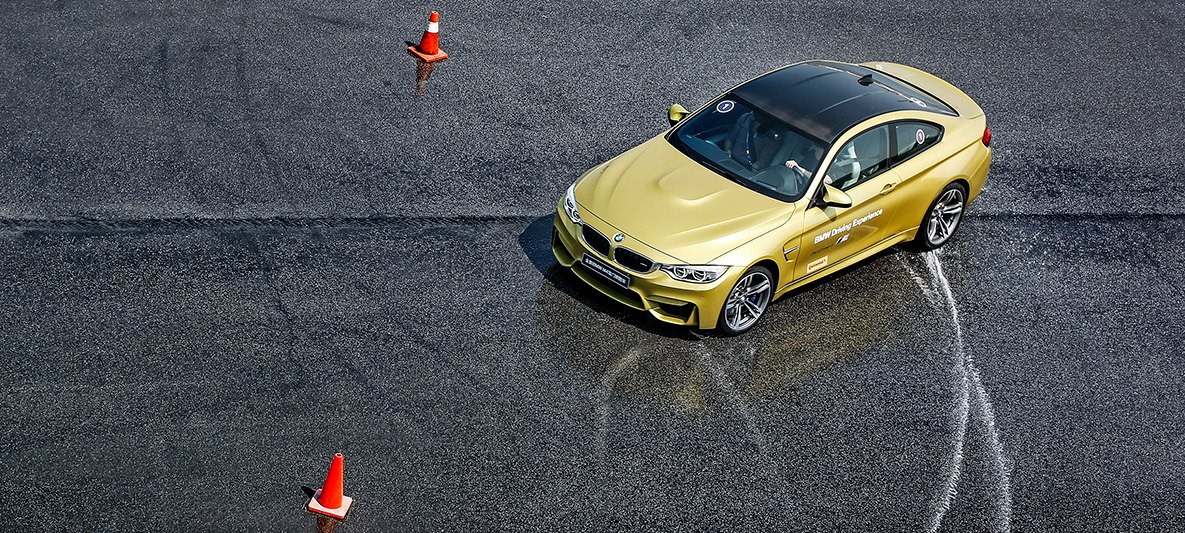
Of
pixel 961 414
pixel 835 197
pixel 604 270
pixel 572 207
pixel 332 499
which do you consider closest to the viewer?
pixel 332 499

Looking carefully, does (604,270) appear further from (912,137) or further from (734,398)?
(912,137)

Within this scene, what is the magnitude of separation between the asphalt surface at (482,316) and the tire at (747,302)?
0.42 ft

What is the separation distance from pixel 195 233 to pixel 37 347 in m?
1.99

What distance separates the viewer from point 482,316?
9.70m

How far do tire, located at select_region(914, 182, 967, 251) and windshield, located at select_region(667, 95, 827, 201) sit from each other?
5.29 feet

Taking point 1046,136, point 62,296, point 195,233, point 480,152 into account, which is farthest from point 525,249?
point 1046,136

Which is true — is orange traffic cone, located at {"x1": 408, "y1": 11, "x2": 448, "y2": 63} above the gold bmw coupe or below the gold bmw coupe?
below

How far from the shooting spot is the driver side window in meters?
10.0

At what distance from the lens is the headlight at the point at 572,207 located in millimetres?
9914

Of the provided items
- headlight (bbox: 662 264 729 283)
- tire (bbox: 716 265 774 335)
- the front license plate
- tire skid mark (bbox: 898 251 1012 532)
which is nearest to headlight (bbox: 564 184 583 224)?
the front license plate

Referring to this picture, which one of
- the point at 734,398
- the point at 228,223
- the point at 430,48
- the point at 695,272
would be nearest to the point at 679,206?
the point at 695,272

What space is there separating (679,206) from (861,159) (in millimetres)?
1719

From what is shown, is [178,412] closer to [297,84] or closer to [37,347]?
[37,347]

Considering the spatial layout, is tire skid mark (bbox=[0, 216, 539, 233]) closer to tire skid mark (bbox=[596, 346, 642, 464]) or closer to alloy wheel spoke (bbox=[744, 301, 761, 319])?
tire skid mark (bbox=[596, 346, 642, 464])
